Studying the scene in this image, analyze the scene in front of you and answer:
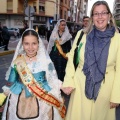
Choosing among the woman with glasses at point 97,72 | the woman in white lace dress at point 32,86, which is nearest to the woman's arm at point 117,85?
the woman with glasses at point 97,72

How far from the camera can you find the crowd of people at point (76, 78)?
95.4 inches

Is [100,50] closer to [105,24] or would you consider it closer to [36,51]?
[105,24]

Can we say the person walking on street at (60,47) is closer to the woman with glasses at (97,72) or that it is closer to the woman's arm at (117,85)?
the woman with glasses at (97,72)

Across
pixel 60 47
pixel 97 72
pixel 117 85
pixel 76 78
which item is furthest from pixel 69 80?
pixel 60 47

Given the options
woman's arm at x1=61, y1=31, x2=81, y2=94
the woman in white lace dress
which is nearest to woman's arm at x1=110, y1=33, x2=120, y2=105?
woman's arm at x1=61, y1=31, x2=81, y2=94

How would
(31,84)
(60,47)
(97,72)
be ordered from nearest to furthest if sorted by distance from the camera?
(97,72), (31,84), (60,47)

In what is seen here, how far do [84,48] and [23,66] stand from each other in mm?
756

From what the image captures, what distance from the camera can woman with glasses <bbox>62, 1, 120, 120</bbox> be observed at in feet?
7.88

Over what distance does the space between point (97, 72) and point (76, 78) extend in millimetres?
251

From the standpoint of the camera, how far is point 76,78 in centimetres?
256

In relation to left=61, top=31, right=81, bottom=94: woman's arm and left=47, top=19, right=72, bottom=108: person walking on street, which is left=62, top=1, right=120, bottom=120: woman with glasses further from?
left=47, top=19, right=72, bottom=108: person walking on street

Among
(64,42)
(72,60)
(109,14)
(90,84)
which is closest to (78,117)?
(90,84)

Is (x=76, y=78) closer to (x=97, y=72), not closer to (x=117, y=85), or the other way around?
(x=97, y=72)

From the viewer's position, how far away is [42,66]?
2.95m
